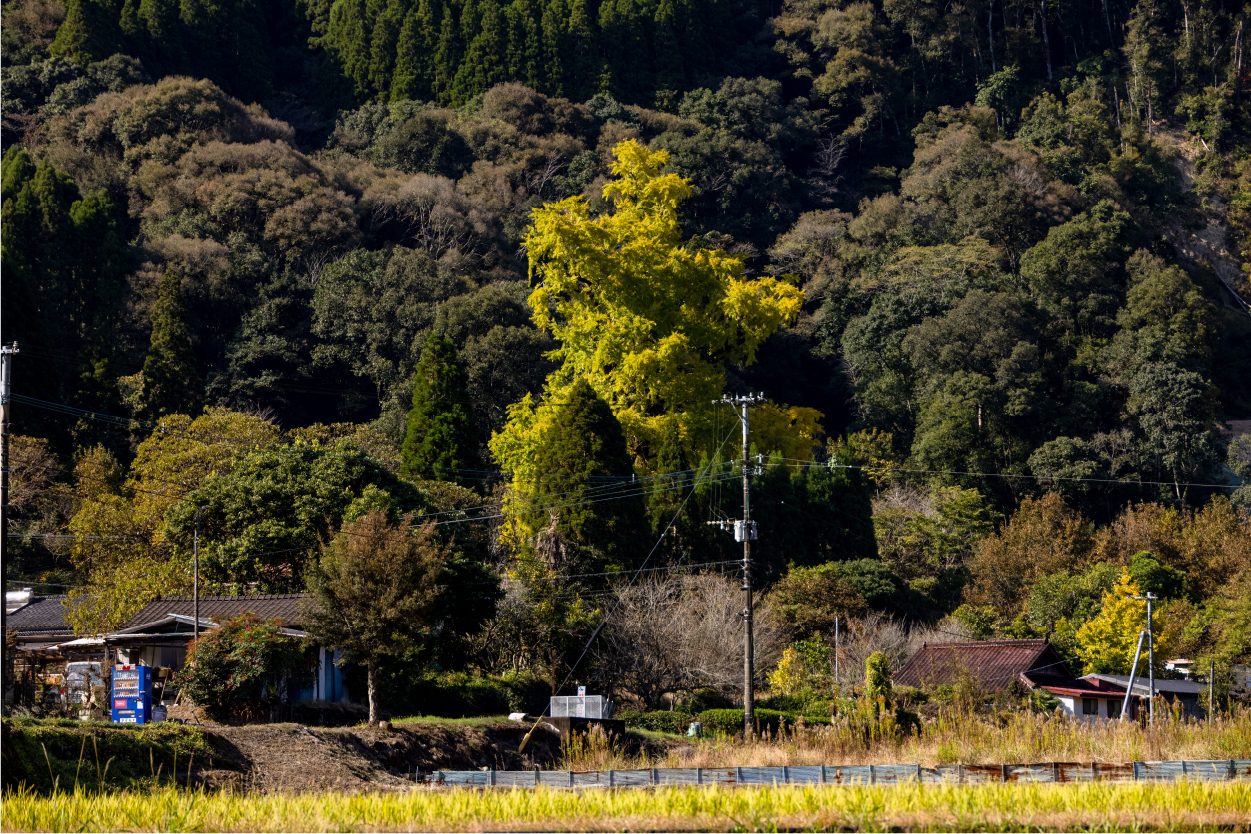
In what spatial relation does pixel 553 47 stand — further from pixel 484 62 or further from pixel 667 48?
pixel 667 48

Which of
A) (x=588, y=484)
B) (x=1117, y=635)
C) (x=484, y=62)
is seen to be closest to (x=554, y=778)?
(x=588, y=484)

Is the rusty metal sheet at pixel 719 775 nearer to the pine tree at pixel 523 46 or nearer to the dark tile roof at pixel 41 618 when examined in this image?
the dark tile roof at pixel 41 618

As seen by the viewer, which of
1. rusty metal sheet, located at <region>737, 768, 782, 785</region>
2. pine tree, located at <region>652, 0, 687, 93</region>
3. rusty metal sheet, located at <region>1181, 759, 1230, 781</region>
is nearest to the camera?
rusty metal sheet, located at <region>1181, 759, 1230, 781</region>

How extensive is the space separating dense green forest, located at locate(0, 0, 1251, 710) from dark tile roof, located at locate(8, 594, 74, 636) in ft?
5.95

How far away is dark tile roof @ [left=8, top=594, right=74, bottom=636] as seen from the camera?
149 feet

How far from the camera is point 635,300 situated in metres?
50.8

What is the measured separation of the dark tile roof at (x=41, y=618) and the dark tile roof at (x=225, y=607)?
10.7m

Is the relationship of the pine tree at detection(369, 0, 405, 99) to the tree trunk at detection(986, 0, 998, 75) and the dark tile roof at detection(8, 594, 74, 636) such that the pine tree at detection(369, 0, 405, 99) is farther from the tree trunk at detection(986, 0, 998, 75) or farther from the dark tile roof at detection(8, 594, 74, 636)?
the dark tile roof at detection(8, 594, 74, 636)

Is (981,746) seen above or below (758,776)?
above

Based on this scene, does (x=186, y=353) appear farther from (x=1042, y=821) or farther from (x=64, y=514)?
(x=1042, y=821)

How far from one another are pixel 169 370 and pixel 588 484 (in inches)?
863

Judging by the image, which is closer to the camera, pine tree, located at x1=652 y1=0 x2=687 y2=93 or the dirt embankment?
the dirt embankment

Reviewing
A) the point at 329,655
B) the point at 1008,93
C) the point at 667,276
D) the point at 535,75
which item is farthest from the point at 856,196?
the point at 329,655

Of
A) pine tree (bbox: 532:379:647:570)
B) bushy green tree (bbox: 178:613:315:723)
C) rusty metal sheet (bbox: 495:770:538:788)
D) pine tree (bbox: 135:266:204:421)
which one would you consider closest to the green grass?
bushy green tree (bbox: 178:613:315:723)
